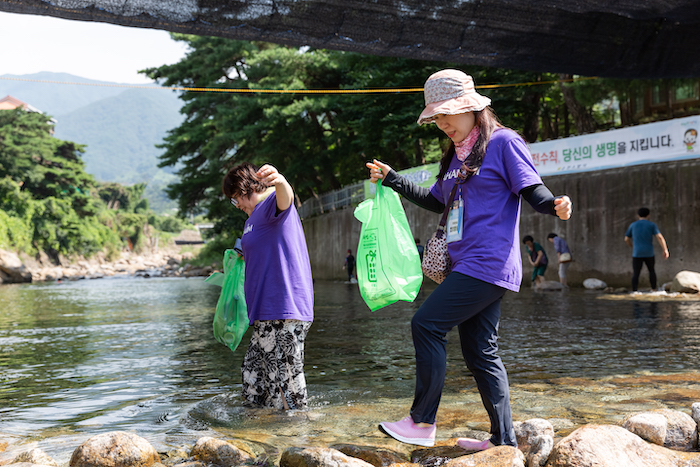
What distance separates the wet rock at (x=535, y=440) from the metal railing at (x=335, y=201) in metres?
20.7

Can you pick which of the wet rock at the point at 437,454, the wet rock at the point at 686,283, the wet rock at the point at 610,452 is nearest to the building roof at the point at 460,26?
the wet rock at the point at 437,454

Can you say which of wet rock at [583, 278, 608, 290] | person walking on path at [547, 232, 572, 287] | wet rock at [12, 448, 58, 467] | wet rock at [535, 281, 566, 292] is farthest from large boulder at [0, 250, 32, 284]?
wet rock at [12, 448, 58, 467]

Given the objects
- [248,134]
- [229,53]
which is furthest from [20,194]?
[248,134]

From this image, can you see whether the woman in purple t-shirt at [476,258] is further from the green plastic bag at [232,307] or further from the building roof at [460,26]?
the building roof at [460,26]

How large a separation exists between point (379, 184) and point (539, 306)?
304 inches

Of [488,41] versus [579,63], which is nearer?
[488,41]

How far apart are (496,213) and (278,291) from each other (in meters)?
1.51

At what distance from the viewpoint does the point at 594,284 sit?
556 inches

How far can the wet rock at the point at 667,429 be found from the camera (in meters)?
2.88

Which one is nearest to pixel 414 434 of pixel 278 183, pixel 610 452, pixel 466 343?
pixel 466 343

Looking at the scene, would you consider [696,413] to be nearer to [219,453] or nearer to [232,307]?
[219,453]

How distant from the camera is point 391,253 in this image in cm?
340

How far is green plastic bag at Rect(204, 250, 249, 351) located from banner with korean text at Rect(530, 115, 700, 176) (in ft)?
35.4

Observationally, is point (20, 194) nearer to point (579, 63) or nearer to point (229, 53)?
point (229, 53)
